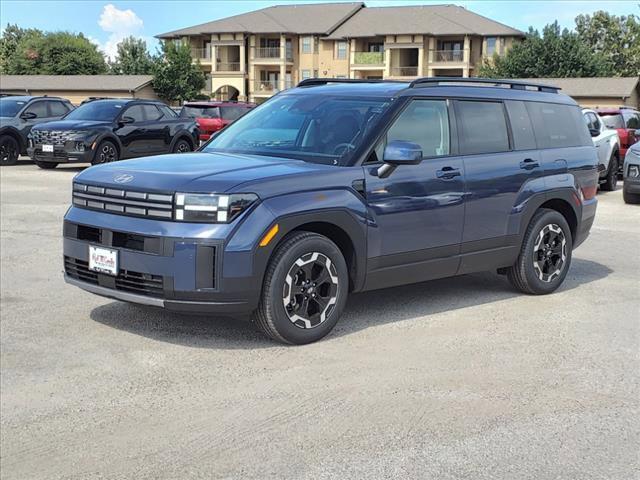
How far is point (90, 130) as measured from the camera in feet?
62.0

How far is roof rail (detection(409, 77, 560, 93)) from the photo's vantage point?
652 centimetres

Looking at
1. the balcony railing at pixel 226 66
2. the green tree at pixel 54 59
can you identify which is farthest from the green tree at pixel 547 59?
the green tree at pixel 54 59

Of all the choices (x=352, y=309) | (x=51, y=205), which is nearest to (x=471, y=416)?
(x=352, y=309)

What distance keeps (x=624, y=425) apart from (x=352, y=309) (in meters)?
2.76

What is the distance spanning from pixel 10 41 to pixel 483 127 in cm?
11565

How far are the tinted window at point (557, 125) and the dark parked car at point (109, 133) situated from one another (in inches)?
517

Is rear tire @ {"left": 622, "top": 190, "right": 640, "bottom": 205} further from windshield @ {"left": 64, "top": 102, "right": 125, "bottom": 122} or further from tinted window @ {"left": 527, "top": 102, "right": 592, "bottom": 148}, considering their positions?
windshield @ {"left": 64, "top": 102, "right": 125, "bottom": 122}

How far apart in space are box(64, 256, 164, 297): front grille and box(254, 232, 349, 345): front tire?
693mm

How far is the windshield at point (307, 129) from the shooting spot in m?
6.12

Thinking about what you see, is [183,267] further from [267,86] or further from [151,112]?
[267,86]

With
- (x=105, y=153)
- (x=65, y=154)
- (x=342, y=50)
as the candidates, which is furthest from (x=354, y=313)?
(x=342, y=50)

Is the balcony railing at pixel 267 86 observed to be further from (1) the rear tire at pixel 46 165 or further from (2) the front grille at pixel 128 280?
(2) the front grille at pixel 128 280

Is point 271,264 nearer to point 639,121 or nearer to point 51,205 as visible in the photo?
point 51,205

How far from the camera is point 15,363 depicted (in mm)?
5359
